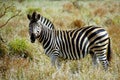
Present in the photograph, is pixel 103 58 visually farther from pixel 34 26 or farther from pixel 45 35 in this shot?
pixel 34 26

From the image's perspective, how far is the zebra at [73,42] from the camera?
7.80m

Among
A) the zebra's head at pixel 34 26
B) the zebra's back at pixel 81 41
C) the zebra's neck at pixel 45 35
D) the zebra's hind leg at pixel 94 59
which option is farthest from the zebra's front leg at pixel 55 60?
the zebra's hind leg at pixel 94 59

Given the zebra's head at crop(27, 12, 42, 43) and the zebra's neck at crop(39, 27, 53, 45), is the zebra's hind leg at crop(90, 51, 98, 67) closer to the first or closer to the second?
the zebra's neck at crop(39, 27, 53, 45)

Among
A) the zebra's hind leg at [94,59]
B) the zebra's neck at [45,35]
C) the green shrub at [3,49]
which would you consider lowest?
the green shrub at [3,49]

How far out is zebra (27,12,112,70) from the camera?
25.6 feet

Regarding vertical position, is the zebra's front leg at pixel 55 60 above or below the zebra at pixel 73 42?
below

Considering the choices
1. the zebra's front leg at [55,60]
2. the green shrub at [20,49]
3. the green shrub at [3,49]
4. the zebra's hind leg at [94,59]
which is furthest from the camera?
the green shrub at [20,49]

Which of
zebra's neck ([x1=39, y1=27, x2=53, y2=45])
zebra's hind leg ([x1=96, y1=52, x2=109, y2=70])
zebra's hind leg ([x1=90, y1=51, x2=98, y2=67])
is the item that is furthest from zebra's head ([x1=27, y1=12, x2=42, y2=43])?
zebra's hind leg ([x1=96, y1=52, x2=109, y2=70])

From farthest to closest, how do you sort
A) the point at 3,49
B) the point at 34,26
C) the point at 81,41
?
the point at 3,49 < the point at 81,41 < the point at 34,26

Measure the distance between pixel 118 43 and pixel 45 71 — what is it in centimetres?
347

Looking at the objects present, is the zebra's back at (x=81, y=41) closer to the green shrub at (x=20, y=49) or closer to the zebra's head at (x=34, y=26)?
the zebra's head at (x=34, y=26)

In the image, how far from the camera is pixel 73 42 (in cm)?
811

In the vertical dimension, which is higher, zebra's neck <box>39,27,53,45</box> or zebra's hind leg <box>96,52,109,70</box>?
zebra's neck <box>39,27,53,45</box>

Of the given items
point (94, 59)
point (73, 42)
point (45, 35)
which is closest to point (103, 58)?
point (94, 59)
